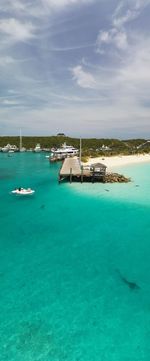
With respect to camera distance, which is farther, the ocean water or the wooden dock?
the wooden dock

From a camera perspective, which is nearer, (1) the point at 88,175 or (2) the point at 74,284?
(2) the point at 74,284

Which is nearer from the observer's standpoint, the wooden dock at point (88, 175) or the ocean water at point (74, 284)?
the ocean water at point (74, 284)

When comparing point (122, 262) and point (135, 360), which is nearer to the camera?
point (135, 360)

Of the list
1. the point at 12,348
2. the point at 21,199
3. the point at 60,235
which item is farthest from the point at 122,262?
the point at 21,199

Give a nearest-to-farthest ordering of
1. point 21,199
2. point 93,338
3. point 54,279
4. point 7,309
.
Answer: point 93,338 < point 7,309 < point 54,279 < point 21,199

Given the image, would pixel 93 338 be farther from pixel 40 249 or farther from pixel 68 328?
pixel 40 249

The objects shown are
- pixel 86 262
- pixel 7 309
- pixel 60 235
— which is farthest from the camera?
pixel 60 235

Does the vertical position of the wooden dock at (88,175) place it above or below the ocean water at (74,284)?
above

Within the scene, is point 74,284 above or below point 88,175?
below
